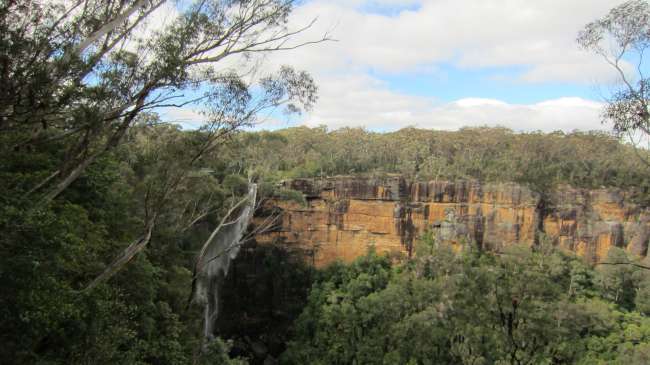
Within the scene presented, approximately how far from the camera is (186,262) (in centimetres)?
991

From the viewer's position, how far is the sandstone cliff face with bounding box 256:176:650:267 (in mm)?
16234

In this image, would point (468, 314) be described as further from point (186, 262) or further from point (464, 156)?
point (464, 156)

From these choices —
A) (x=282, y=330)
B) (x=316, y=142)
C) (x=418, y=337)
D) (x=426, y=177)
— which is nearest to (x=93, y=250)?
(x=418, y=337)

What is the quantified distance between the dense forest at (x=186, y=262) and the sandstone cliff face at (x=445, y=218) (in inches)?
25.1

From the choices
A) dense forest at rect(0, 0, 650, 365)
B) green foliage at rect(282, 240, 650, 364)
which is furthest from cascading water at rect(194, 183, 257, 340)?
green foliage at rect(282, 240, 650, 364)

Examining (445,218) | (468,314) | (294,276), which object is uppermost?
(445,218)

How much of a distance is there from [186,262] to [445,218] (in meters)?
10.1

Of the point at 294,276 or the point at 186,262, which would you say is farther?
the point at 294,276

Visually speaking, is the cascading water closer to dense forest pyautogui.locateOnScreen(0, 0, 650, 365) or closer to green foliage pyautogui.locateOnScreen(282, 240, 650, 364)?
dense forest pyautogui.locateOnScreen(0, 0, 650, 365)

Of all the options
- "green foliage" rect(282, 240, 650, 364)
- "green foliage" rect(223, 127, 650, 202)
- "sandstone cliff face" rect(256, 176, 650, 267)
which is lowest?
"green foliage" rect(282, 240, 650, 364)

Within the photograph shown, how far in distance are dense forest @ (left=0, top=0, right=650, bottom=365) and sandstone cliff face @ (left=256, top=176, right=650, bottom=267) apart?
0.64 metres

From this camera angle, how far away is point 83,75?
4074mm

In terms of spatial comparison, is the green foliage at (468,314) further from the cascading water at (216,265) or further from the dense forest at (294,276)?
the cascading water at (216,265)

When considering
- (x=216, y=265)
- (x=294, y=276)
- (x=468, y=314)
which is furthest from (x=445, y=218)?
(x=468, y=314)
